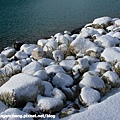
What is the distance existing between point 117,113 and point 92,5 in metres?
20.9

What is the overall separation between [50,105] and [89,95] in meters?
0.68

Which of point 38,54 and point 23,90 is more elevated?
point 23,90

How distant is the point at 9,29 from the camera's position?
1617 cm

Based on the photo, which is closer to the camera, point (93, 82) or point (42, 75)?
point (93, 82)

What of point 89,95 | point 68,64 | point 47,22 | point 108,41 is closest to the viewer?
point 89,95

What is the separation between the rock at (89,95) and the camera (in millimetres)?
3773

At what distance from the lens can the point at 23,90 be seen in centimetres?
384

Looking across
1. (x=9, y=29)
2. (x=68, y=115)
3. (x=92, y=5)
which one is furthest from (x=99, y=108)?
(x=92, y=5)

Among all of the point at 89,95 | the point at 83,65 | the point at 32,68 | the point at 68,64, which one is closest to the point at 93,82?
the point at 89,95

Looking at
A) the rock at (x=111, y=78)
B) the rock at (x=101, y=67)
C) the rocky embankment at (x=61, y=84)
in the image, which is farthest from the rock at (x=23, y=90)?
the rock at (x=101, y=67)

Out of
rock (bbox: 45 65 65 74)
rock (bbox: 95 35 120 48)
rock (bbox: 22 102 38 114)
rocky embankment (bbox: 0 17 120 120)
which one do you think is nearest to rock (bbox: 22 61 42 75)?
rocky embankment (bbox: 0 17 120 120)

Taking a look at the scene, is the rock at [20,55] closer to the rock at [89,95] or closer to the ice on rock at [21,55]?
the ice on rock at [21,55]

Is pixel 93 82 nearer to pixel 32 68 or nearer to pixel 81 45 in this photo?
pixel 32 68

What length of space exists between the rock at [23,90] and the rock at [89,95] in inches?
28.4
